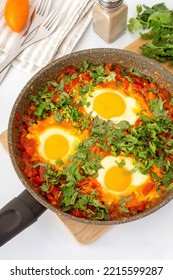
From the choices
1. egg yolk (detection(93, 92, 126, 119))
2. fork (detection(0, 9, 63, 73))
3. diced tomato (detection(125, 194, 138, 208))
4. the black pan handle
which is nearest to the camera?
the black pan handle

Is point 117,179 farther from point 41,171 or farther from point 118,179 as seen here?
point 41,171

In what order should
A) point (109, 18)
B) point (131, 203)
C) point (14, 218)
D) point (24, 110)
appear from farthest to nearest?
point (109, 18) < point (24, 110) < point (131, 203) < point (14, 218)

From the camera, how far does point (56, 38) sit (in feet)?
8.22

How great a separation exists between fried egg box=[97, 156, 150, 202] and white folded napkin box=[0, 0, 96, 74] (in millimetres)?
656

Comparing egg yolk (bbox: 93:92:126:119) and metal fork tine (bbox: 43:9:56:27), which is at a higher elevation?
metal fork tine (bbox: 43:9:56:27)

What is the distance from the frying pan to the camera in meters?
1.90

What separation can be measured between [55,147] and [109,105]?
0.99 ft

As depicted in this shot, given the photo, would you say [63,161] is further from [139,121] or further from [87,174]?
[139,121]

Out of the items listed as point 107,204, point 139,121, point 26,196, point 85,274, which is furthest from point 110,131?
point 85,274

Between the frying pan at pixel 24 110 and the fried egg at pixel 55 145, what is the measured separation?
11 centimetres

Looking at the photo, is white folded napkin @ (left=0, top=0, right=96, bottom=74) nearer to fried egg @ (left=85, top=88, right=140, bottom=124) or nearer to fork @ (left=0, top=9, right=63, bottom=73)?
fork @ (left=0, top=9, right=63, bottom=73)

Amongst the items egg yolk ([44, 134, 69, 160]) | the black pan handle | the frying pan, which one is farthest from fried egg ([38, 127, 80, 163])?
the black pan handle

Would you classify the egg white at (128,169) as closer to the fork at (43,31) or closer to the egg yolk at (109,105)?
the egg yolk at (109,105)

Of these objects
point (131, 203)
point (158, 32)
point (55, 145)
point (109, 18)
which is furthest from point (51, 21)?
point (131, 203)
